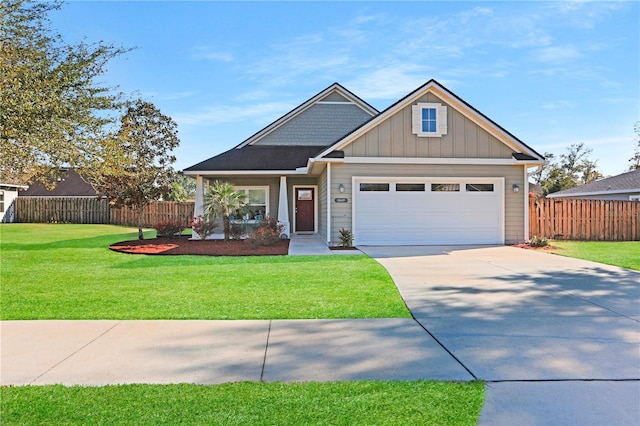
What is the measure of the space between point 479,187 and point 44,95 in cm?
1328

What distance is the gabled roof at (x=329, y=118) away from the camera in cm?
2080

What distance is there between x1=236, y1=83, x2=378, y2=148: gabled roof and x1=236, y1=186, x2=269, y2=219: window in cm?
261

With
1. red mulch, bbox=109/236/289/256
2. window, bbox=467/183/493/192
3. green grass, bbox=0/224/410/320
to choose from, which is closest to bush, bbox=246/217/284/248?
red mulch, bbox=109/236/289/256

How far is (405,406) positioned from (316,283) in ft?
16.5

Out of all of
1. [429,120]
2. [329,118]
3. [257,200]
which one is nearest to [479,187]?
[429,120]

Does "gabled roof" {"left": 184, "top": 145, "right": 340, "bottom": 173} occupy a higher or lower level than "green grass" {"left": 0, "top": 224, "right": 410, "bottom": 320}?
higher

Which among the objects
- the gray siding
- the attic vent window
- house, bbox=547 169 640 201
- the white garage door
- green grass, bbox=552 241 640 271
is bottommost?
green grass, bbox=552 241 640 271

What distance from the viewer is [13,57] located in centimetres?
827

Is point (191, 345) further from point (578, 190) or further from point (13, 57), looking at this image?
point (578, 190)

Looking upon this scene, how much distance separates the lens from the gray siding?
21094 mm

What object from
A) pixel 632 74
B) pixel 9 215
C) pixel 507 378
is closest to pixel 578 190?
pixel 632 74

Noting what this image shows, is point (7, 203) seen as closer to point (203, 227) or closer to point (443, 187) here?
point (203, 227)

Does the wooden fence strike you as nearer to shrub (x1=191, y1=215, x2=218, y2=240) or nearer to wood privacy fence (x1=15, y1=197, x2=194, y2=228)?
wood privacy fence (x1=15, y1=197, x2=194, y2=228)

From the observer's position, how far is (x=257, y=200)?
19.5 metres
